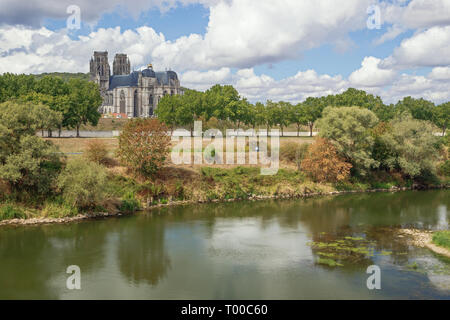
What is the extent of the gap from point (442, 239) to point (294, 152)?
27332mm

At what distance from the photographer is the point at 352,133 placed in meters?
49.6

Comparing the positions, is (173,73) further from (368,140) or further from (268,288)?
(268,288)

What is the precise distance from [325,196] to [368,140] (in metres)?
9.21

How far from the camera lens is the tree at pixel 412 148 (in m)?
51.4

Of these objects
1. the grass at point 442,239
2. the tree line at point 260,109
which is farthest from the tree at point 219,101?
the grass at point 442,239

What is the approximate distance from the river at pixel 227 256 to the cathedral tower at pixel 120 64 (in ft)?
510

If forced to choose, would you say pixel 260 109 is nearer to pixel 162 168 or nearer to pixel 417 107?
pixel 417 107

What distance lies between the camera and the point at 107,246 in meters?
27.1

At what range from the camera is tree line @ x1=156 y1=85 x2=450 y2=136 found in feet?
250

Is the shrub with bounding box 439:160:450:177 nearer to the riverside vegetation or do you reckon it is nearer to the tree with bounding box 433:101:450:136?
the riverside vegetation

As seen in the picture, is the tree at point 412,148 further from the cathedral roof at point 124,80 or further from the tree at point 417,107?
the cathedral roof at point 124,80

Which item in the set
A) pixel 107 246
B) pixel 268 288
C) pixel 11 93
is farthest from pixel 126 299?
pixel 11 93

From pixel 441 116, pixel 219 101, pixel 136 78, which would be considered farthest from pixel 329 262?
pixel 136 78
